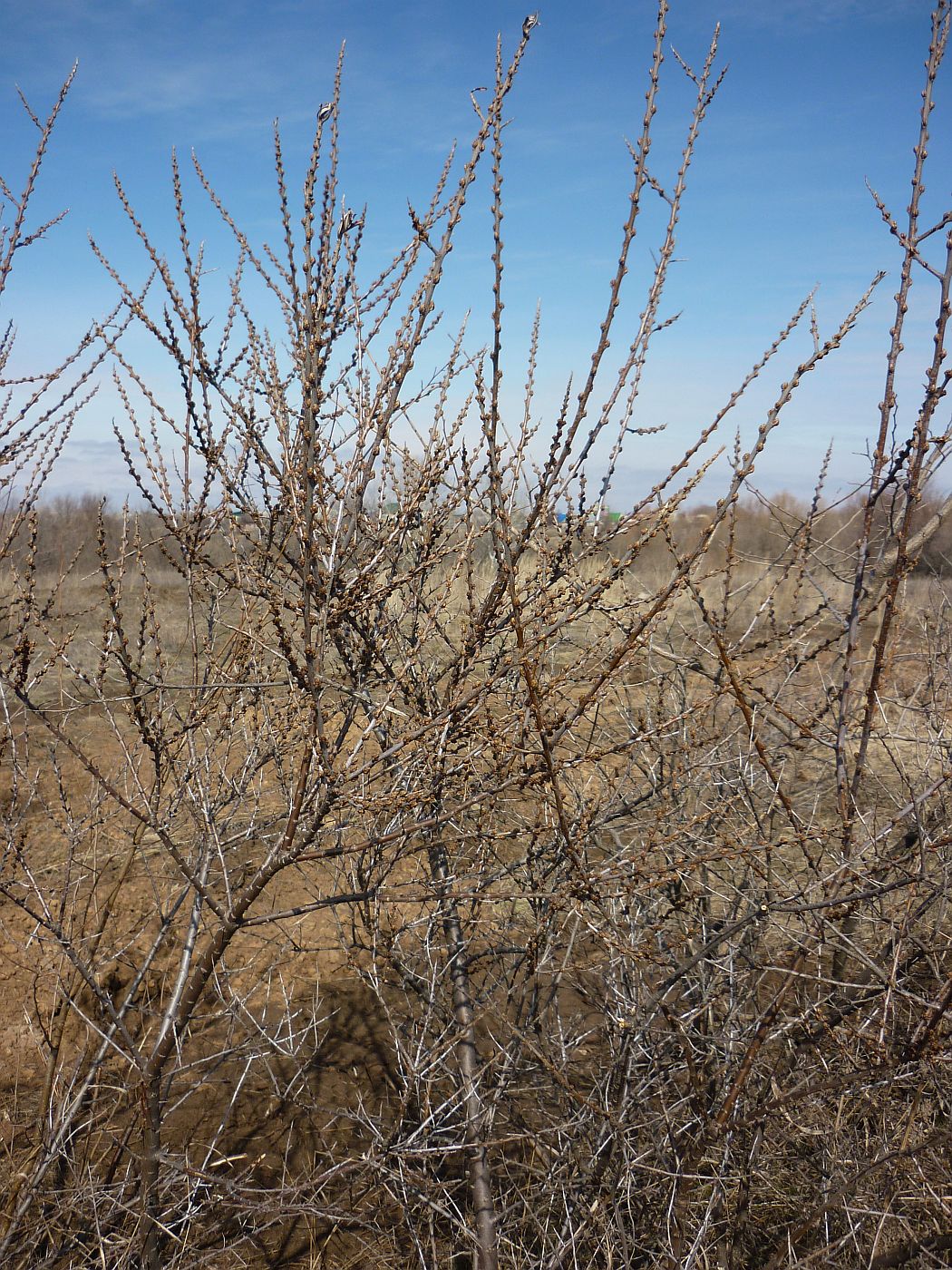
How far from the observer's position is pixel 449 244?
190cm

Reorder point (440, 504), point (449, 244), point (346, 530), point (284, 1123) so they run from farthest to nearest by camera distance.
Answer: point (284, 1123)
point (440, 504)
point (346, 530)
point (449, 244)

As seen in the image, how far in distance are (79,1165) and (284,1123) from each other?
3.12 ft

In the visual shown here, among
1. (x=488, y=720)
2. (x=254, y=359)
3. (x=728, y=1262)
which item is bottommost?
(x=728, y=1262)

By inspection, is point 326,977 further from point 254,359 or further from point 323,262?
point 323,262

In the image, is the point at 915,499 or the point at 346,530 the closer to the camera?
the point at 346,530

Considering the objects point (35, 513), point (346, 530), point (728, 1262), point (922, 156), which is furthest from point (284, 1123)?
point (922, 156)

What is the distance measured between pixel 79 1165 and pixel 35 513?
2.74 meters

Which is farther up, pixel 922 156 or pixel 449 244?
pixel 922 156

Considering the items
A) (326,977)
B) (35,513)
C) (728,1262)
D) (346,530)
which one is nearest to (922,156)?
(346,530)

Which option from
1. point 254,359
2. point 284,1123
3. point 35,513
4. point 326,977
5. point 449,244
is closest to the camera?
point 449,244

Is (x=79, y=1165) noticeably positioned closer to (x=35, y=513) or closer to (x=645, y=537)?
(x=35, y=513)

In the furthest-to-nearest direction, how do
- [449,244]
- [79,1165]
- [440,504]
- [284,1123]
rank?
[284,1123], [79,1165], [440,504], [449,244]

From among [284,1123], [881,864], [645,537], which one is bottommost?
[284,1123]

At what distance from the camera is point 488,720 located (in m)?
2.12
